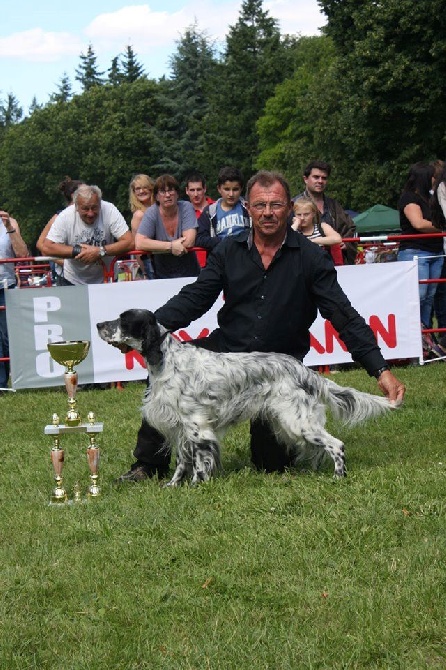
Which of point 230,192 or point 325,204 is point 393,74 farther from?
point 230,192

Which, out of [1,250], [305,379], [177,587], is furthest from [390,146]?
[177,587]

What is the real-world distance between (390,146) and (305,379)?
83.6ft

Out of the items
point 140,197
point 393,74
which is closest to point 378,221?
point 393,74

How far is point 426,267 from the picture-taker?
10508mm

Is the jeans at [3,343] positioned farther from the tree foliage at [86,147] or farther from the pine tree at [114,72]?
the pine tree at [114,72]

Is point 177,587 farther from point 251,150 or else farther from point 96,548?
point 251,150

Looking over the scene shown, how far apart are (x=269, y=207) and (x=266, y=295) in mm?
515

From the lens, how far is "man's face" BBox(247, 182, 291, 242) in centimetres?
562

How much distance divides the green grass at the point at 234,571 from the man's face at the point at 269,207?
1333mm

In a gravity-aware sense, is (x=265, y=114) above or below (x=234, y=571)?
above

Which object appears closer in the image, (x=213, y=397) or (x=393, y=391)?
(x=393, y=391)

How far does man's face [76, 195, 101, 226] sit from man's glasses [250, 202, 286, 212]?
3.73 metres

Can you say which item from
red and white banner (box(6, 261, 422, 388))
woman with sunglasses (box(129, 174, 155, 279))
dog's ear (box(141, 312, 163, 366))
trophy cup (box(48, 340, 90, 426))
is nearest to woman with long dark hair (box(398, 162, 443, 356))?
red and white banner (box(6, 261, 422, 388))

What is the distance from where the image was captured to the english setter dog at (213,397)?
5.51m
